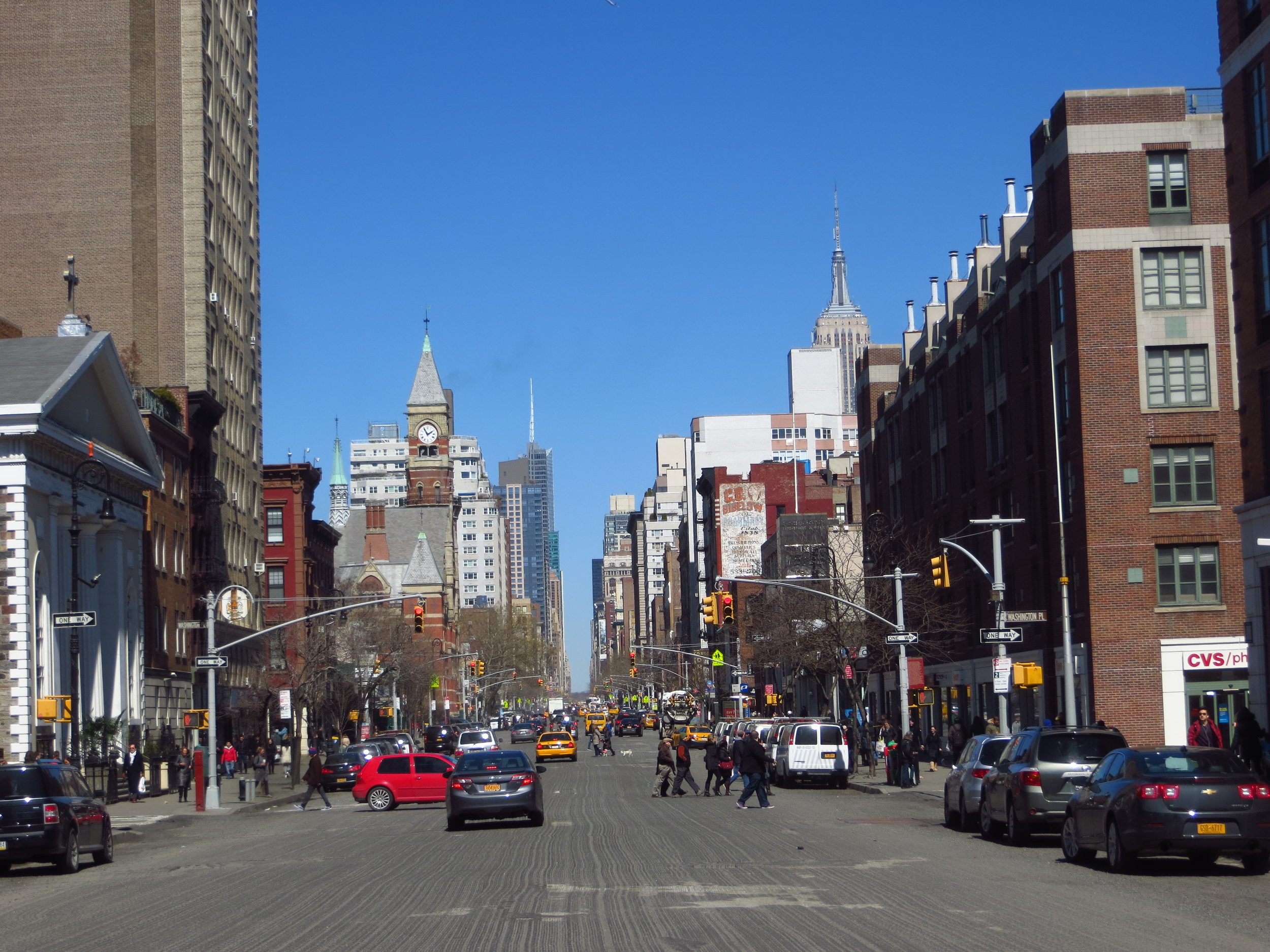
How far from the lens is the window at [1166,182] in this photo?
50.1 metres

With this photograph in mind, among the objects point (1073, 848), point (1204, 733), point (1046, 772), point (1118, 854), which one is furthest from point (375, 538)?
point (1118, 854)

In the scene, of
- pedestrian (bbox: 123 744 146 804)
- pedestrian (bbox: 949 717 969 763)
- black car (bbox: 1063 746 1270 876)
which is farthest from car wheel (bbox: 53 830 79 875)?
pedestrian (bbox: 949 717 969 763)

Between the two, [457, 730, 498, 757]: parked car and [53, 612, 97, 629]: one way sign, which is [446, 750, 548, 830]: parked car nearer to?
[53, 612, 97, 629]: one way sign

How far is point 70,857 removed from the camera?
24.3 m

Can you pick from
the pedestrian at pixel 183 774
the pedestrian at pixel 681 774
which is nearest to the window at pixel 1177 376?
the pedestrian at pixel 681 774

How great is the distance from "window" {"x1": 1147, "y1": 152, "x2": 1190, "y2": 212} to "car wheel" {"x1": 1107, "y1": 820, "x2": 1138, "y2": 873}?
3452 centimetres

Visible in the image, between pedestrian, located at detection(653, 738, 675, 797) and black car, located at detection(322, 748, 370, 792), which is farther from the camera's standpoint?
black car, located at detection(322, 748, 370, 792)

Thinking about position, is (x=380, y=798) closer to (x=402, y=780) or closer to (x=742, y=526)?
(x=402, y=780)

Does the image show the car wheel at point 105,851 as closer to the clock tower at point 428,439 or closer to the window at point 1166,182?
the window at point 1166,182

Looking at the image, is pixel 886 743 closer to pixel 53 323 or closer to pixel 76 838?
pixel 76 838

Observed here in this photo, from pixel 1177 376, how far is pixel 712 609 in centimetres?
1620

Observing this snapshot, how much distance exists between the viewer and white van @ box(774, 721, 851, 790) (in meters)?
46.2

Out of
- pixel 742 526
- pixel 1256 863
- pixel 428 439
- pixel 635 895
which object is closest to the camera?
pixel 635 895

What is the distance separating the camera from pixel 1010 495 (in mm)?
58469
